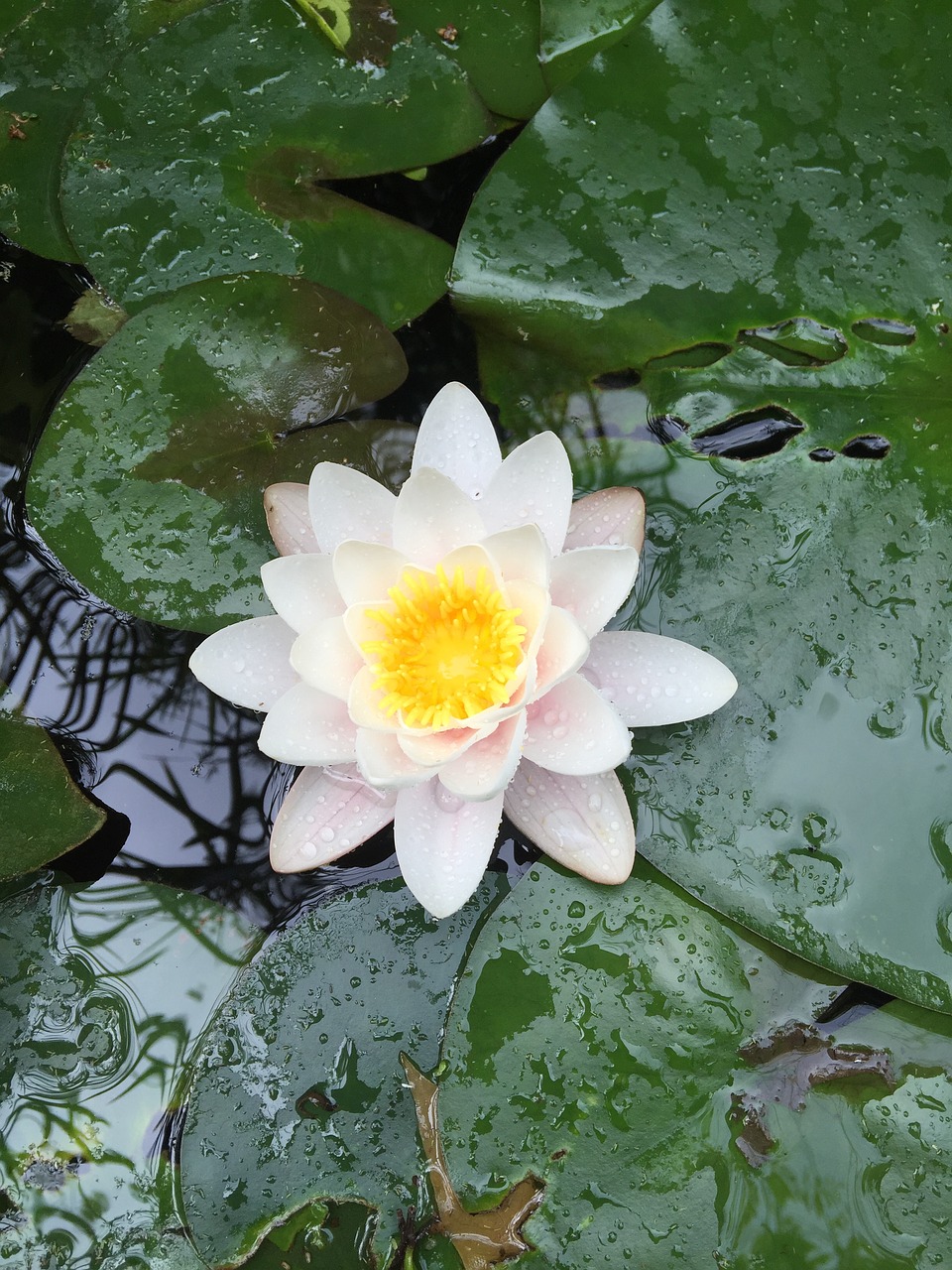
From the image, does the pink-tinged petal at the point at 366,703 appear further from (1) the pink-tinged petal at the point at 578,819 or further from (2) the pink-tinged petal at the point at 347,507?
(1) the pink-tinged petal at the point at 578,819

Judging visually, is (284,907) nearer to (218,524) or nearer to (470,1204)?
(470,1204)

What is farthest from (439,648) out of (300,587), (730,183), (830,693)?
(730,183)

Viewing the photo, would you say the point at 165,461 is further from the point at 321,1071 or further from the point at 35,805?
the point at 321,1071

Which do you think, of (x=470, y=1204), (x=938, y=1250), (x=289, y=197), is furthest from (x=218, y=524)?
(x=938, y=1250)

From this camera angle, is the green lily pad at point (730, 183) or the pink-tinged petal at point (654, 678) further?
the green lily pad at point (730, 183)

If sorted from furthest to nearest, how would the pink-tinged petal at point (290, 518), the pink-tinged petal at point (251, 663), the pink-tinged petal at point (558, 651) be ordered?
the pink-tinged petal at point (290, 518) < the pink-tinged petal at point (251, 663) < the pink-tinged petal at point (558, 651)

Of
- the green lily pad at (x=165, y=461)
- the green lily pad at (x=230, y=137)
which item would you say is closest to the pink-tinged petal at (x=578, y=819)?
the green lily pad at (x=165, y=461)
